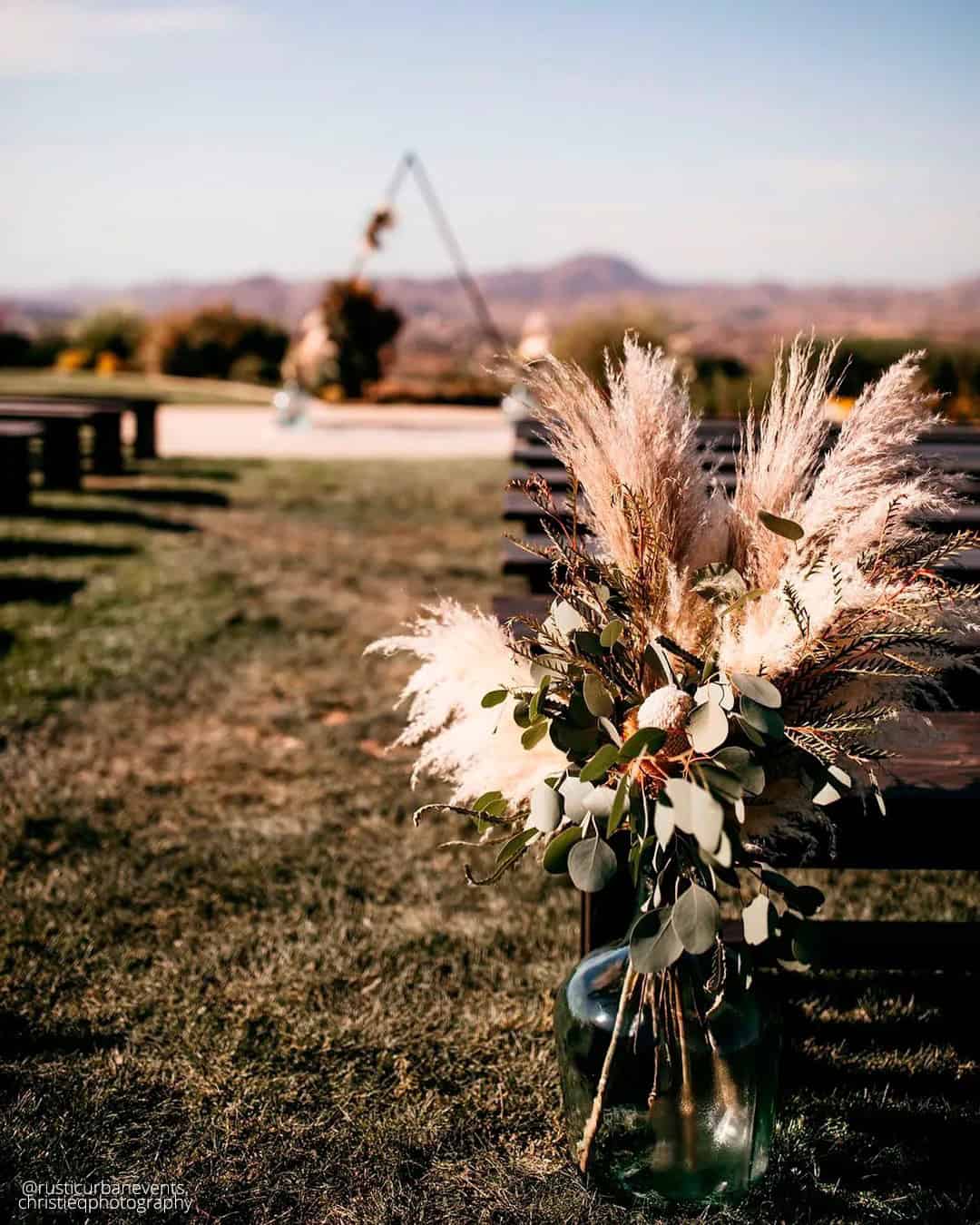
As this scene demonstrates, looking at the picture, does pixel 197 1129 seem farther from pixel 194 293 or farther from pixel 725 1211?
pixel 194 293

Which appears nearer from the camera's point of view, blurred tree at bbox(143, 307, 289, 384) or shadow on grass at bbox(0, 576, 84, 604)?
shadow on grass at bbox(0, 576, 84, 604)

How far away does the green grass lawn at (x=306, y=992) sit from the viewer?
2094 mm

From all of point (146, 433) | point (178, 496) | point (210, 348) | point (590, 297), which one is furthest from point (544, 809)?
point (590, 297)

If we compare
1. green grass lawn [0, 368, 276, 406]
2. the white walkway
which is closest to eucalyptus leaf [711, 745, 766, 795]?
the white walkway

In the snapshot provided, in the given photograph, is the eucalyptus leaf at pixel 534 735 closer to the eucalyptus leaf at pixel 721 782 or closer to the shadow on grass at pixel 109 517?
the eucalyptus leaf at pixel 721 782

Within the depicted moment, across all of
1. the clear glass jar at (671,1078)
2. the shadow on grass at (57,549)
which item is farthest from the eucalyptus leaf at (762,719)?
the shadow on grass at (57,549)

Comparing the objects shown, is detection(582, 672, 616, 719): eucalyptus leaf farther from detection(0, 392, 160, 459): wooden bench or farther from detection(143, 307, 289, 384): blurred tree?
detection(143, 307, 289, 384): blurred tree

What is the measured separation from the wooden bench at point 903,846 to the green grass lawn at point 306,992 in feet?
0.76

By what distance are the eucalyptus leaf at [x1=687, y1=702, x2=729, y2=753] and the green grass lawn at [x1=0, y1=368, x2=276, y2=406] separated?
1495 centimetres

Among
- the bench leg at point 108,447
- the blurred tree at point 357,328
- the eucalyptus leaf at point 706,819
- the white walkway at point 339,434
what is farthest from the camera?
the blurred tree at point 357,328

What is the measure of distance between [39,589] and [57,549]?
1.01m

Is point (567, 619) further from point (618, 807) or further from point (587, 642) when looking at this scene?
point (618, 807)

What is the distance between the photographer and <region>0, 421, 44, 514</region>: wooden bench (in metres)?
7.90

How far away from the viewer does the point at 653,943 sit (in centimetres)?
159
